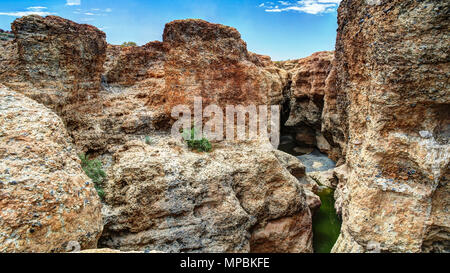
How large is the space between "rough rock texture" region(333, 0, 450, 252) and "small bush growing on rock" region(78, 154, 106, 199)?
15.6 ft

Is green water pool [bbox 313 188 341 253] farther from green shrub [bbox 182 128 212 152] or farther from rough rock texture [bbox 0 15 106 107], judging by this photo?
rough rock texture [bbox 0 15 106 107]

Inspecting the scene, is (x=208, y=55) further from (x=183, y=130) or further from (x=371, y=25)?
(x=371, y=25)

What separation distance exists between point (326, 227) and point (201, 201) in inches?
187

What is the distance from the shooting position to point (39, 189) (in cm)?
236

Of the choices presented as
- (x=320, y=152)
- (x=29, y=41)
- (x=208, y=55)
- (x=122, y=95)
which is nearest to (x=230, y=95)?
(x=208, y=55)

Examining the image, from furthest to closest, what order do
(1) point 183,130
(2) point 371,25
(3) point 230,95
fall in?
(3) point 230,95, (1) point 183,130, (2) point 371,25

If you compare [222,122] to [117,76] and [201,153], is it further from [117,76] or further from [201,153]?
[117,76]

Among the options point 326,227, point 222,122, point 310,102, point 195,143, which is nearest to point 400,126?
point 222,122

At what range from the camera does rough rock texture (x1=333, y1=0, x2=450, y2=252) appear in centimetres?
364

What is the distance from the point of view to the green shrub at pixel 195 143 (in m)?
5.66

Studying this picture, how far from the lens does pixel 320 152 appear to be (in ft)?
50.7

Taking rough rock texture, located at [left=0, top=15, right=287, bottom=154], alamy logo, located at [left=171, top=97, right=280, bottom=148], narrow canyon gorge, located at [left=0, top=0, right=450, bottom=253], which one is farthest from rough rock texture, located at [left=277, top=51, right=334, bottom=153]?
rough rock texture, located at [left=0, top=15, right=287, bottom=154]

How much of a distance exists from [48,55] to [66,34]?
59 centimetres

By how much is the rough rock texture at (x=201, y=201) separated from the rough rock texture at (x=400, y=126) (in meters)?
1.46
